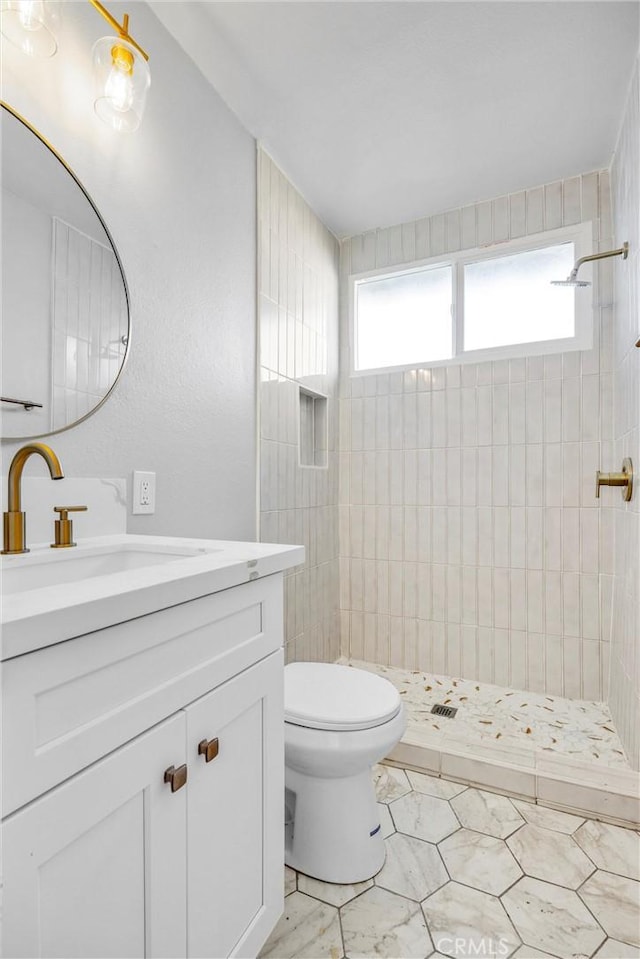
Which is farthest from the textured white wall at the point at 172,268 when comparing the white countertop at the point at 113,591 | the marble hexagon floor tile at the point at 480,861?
the marble hexagon floor tile at the point at 480,861

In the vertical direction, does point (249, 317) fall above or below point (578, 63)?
below

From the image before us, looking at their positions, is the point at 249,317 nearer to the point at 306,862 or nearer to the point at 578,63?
the point at 578,63

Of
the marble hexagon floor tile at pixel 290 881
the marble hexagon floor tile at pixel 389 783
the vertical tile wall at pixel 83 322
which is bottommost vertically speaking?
the marble hexagon floor tile at pixel 290 881

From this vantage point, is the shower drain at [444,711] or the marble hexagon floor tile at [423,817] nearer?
the marble hexagon floor tile at [423,817]

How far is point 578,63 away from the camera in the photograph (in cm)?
158

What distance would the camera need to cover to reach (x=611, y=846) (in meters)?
1.39

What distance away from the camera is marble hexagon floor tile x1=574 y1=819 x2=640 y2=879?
4.32 ft

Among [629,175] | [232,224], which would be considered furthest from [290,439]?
[629,175]

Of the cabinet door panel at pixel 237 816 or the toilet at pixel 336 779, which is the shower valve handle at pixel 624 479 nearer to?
the toilet at pixel 336 779

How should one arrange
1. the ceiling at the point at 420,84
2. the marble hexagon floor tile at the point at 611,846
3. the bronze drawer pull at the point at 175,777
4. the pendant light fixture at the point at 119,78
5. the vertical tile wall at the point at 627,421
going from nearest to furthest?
the bronze drawer pull at the point at 175,777 < the pendant light fixture at the point at 119,78 < the marble hexagon floor tile at the point at 611,846 < the ceiling at the point at 420,84 < the vertical tile wall at the point at 627,421

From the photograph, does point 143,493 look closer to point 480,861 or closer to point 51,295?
point 51,295

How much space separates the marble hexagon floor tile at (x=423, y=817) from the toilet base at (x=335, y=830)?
0.60ft

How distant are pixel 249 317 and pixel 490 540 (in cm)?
150

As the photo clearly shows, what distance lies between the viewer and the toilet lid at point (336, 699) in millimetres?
1258
